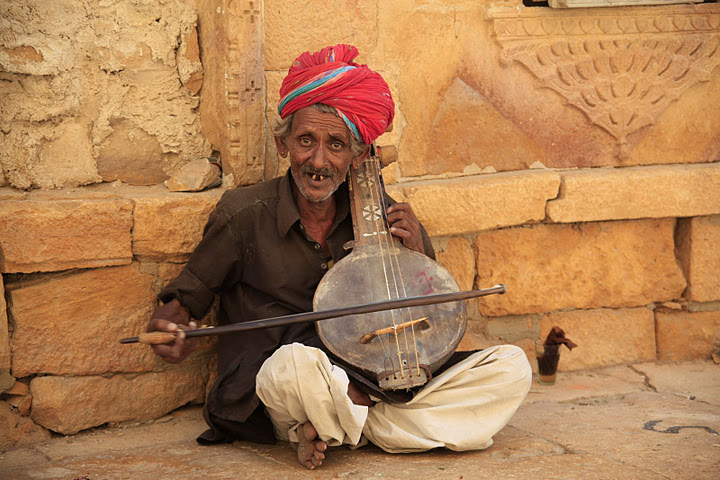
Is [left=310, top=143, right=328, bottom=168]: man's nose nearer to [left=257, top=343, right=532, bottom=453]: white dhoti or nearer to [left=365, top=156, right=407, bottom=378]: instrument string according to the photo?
[left=365, top=156, right=407, bottom=378]: instrument string

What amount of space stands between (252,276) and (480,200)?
1226 millimetres

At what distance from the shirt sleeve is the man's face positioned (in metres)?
0.33

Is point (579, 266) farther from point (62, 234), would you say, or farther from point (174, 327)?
point (62, 234)

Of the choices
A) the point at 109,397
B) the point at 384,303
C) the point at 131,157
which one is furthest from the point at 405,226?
the point at 109,397

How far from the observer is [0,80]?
3232 mm

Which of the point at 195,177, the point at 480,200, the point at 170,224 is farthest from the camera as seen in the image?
the point at 480,200

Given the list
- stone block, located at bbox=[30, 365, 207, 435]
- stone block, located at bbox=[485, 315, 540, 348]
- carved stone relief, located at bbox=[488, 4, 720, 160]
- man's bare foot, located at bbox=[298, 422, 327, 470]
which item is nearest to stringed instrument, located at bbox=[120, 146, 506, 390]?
man's bare foot, located at bbox=[298, 422, 327, 470]

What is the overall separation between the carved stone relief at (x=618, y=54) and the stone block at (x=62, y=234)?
1.98m

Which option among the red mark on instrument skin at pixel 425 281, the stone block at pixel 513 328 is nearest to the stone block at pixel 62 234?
the red mark on instrument skin at pixel 425 281

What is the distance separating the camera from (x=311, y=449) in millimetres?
2779

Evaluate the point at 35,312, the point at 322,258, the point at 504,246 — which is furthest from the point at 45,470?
the point at 504,246

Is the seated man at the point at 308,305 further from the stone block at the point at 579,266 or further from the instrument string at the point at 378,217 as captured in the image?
the stone block at the point at 579,266

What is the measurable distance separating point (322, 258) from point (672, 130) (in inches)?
82.5

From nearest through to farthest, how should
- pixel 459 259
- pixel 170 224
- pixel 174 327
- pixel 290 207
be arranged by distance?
1. pixel 174 327
2. pixel 290 207
3. pixel 170 224
4. pixel 459 259
